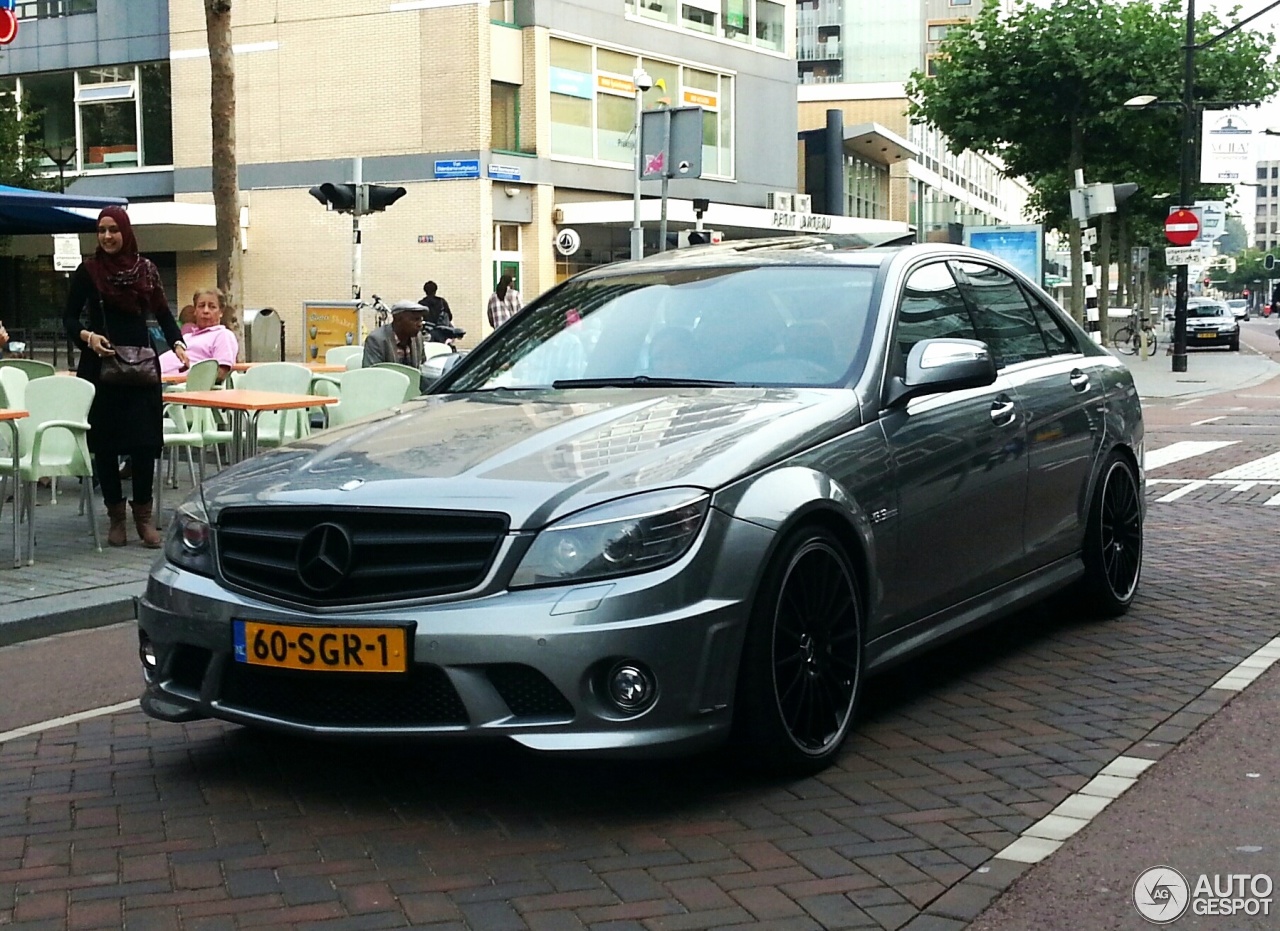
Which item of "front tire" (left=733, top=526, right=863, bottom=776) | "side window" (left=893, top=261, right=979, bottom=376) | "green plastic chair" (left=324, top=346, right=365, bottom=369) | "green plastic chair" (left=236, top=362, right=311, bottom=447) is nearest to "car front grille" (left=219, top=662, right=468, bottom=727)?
"front tire" (left=733, top=526, right=863, bottom=776)

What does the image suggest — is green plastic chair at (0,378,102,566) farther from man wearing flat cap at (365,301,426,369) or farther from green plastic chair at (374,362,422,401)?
man wearing flat cap at (365,301,426,369)

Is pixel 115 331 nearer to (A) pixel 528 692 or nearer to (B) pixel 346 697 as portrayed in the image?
(B) pixel 346 697

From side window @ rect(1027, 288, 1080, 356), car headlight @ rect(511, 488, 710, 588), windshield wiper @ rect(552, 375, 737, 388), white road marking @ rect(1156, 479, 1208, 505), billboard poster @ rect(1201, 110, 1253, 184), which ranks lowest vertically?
A: white road marking @ rect(1156, 479, 1208, 505)

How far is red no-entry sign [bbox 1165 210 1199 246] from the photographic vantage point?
110ft

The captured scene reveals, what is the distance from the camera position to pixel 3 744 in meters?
5.46

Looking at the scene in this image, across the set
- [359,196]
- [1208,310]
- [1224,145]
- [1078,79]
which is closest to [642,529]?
[359,196]

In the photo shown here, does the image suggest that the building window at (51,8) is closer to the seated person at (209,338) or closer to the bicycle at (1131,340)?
the bicycle at (1131,340)

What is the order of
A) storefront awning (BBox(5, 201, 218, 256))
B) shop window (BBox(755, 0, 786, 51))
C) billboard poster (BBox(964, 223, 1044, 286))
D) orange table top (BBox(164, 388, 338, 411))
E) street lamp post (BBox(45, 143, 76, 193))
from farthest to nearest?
shop window (BBox(755, 0, 786, 51)) < street lamp post (BBox(45, 143, 76, 193)) < storefront awning (BBox(5, 201, 218, 256)) < billboard poster (BBox(964, 223, 1044, 286)) < orange table top (BBox(164, 388, 338, 411))

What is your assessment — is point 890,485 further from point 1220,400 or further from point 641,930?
point 1220,400

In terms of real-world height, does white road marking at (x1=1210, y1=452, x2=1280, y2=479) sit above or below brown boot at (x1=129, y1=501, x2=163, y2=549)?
below

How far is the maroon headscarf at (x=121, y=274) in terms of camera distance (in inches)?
363

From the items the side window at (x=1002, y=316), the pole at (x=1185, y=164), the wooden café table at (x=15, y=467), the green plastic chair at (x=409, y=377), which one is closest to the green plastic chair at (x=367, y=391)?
the green plastic chair at (x=409, y=377)

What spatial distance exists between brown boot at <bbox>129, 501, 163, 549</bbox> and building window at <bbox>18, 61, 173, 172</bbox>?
3537cm

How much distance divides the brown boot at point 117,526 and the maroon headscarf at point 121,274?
1.16m
